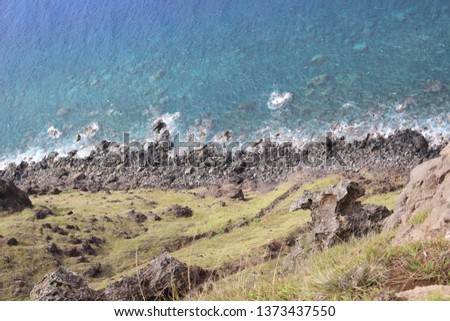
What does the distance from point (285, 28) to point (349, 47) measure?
26.0ft

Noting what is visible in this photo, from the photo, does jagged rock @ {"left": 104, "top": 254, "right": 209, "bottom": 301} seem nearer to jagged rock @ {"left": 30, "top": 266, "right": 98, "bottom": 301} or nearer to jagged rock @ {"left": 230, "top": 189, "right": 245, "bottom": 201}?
jagged rock @ {"left": 30, "top": 266, "right": 98, "bottom": 301}

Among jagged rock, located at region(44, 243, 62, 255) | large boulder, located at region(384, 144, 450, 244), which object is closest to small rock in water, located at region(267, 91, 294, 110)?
jagged rock, located at region(44, 243, 62, 255)

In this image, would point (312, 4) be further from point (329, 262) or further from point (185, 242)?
point (329, 262)

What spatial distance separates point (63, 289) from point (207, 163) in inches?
1275

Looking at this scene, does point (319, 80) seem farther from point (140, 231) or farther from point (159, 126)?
point (140, 231)

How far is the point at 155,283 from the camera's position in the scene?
15.4 m

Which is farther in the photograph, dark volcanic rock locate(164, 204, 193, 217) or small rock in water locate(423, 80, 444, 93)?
small rock in water locate(423, 80, 444, 93)

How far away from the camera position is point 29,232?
113ft

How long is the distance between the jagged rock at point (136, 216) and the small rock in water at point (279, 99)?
16413 millimetres

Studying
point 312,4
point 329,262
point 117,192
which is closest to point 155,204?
point 117,192

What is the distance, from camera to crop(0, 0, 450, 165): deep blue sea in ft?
156

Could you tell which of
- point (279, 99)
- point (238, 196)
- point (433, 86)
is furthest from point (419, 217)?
point (279, 99)

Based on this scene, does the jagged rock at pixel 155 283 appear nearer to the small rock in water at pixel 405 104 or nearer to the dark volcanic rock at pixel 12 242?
the dark volcanic rock at pixel 12 242

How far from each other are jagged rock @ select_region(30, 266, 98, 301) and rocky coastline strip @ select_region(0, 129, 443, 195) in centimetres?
2814
